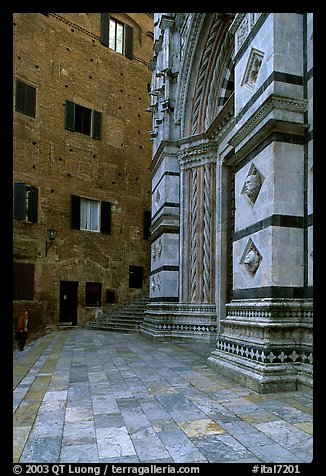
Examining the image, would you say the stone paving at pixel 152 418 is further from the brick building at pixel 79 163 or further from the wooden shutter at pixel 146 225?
the wooden shutter at pixel 146 225

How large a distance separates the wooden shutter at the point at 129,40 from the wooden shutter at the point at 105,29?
Answer: 1221 mm

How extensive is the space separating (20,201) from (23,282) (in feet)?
11.5

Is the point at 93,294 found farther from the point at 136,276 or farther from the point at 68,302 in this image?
the point at 136,276

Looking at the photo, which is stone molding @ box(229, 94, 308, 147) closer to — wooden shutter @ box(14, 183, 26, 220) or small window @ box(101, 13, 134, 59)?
wooden shutter @ box(14, 183, 26, 220)

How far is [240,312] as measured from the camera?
20.7 feet

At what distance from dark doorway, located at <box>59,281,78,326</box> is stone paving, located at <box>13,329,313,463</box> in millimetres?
12180

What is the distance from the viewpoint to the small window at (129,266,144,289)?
858 inches

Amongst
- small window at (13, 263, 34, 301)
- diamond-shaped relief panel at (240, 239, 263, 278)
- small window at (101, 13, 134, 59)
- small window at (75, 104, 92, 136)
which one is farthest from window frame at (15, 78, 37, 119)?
diamond-shaped relief panel at (240, 239, 263, 278)

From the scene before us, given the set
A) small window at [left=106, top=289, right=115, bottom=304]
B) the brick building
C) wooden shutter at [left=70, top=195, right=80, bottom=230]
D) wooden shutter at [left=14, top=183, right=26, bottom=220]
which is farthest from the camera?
small window at [left=106, top=289, right=115, bottom=304]

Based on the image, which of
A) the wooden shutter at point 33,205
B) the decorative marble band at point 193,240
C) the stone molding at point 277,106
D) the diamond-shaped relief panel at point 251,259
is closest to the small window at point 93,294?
the wooden shutter at point 33,205

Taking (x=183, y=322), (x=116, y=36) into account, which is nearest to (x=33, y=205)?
(x=183, y=322)

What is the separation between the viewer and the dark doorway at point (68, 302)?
1930 cm
